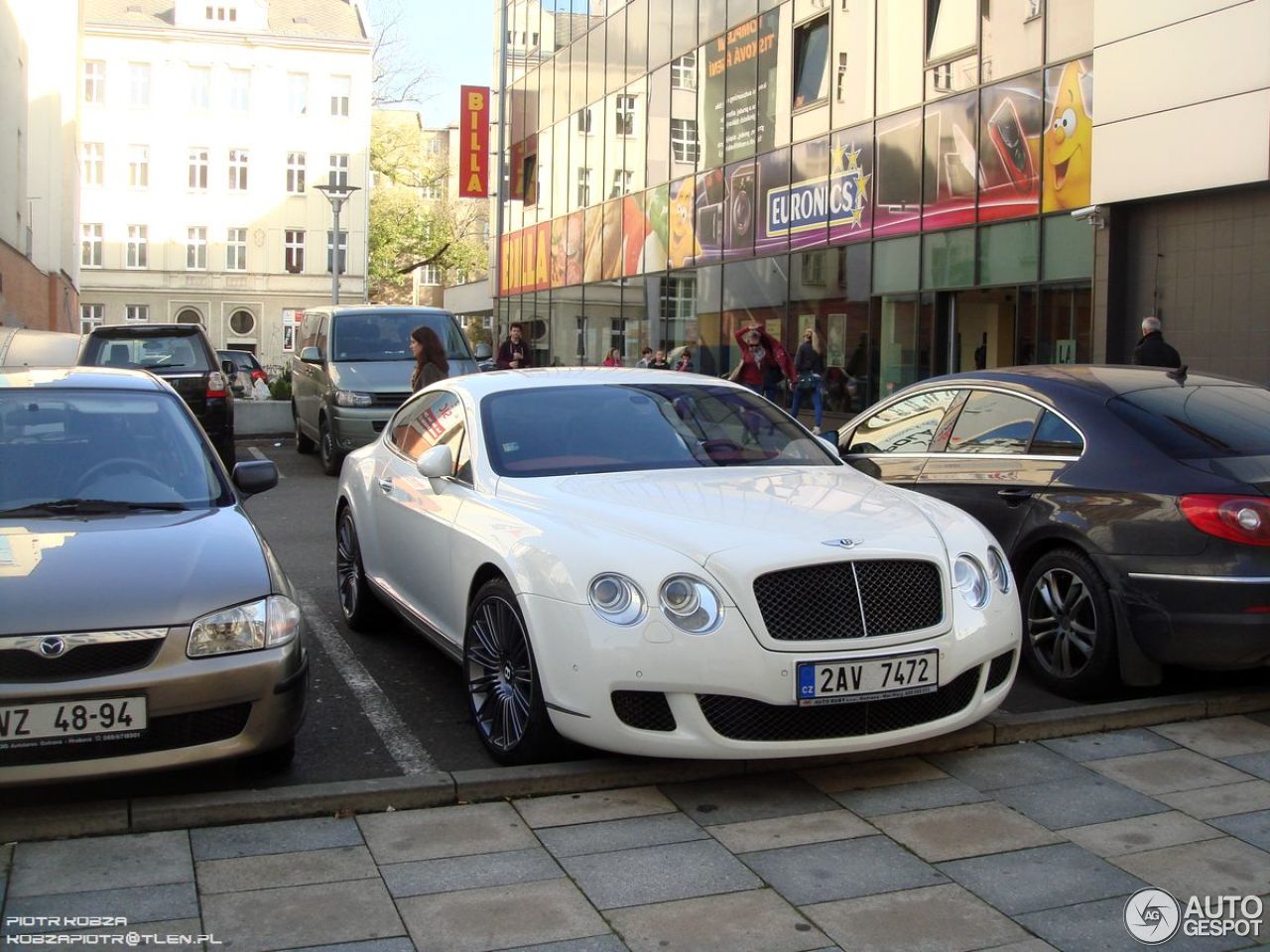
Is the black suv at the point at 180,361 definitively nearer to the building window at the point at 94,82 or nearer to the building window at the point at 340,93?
the building window at the point at 340,93

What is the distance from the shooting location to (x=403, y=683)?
20.5 feet

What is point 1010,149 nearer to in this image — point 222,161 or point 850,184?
point 850,184

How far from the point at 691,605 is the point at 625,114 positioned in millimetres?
26834

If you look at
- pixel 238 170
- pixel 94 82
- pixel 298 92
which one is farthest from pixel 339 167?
pixel 94 82

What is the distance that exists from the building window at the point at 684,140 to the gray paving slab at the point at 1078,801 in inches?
906

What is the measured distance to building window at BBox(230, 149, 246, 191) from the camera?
213 ft

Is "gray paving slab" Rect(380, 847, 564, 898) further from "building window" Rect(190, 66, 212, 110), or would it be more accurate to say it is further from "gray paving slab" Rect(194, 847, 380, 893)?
"building window" Rect(190, 66, 212, 110)

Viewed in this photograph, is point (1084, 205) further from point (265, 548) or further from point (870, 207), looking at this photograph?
point (265, 548)

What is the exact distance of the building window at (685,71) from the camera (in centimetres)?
2650

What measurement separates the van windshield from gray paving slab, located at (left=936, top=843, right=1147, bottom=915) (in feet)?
40.0

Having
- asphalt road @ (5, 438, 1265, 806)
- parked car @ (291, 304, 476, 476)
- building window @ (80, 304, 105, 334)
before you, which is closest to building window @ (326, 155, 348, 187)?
building window @ (80, 304, 105, 334)

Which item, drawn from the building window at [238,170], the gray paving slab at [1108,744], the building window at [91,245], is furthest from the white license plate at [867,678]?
the building window at [91,245]

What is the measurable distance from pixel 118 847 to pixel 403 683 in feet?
7.56

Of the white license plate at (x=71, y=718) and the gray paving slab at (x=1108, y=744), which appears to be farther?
the gray paving slab at (x=1108, y=744)
